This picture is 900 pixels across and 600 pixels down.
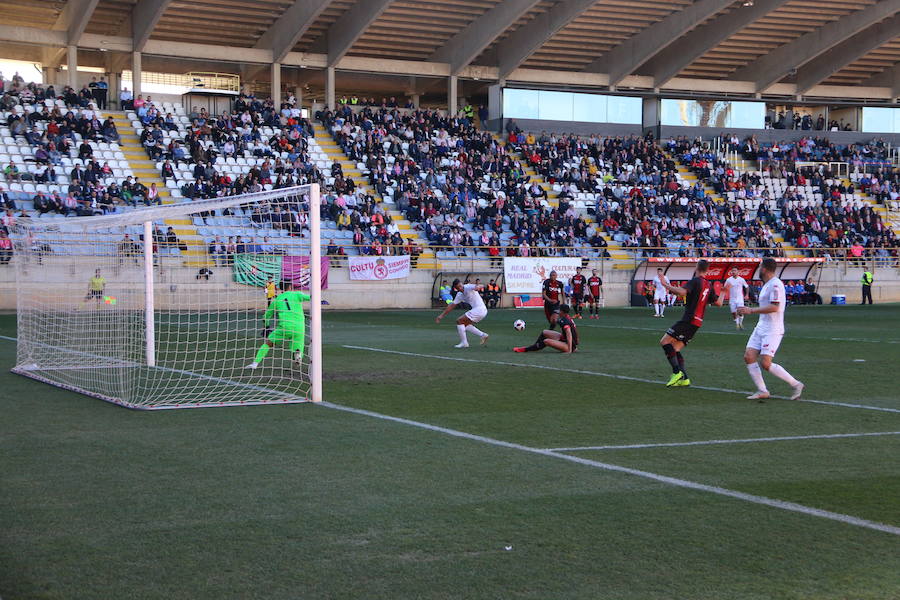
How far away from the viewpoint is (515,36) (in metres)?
49.3

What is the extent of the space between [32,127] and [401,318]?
56.5 ft

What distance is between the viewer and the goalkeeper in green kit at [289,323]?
1425cm

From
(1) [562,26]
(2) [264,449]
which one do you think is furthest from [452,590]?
(1) [562,26]

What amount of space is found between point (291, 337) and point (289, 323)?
0.19 meters

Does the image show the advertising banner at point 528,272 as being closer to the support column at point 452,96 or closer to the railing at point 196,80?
the support column at point 452,96

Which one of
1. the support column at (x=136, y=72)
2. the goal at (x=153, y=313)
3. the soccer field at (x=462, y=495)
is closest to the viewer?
the soccer field at (x=462, y=495)

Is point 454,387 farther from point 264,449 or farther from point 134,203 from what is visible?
point 134,203

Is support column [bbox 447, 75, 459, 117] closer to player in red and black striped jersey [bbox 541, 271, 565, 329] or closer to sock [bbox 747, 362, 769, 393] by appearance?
player in red and black striped jersey [bbox 541, 271, 565, 329]

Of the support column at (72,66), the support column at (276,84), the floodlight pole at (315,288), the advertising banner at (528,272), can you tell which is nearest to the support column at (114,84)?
the support column at (72,66)

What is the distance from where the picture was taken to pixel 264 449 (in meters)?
8.73

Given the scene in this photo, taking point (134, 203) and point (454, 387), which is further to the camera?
point (134, 203)

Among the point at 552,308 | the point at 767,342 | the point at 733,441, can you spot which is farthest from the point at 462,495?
the point at 552,308

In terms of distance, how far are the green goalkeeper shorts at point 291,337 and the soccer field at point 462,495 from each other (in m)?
1.27

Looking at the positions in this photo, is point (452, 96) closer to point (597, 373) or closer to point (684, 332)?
point (597, 373)
